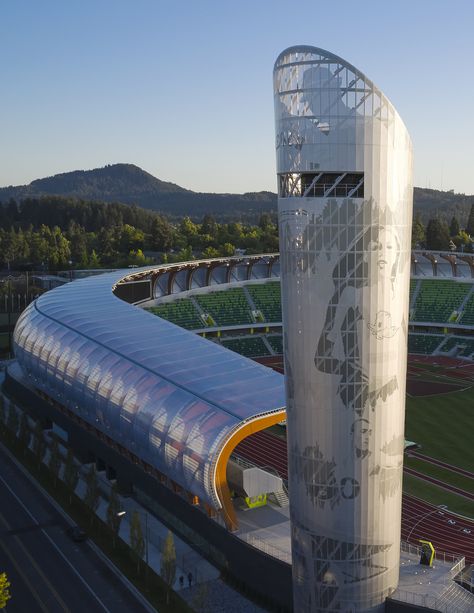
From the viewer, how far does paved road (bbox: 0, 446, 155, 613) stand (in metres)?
36.9

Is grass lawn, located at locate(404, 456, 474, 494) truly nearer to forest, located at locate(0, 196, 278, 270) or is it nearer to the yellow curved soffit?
the yellow curved soffit

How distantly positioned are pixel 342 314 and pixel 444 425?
1670 inches

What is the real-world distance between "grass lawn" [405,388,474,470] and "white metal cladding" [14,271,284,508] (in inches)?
773

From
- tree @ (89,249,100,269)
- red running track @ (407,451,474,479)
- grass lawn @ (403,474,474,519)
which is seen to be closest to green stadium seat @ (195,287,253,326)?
red running track @ (407,451,474,479)

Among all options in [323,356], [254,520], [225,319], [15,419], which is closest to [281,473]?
[254,520]

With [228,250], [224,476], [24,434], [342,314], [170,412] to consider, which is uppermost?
[342,314]

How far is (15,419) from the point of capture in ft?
196

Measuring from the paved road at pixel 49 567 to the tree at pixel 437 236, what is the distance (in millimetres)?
123325

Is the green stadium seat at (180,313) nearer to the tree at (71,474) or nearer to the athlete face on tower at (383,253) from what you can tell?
the tree at (71,474)

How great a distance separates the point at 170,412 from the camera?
140 ft

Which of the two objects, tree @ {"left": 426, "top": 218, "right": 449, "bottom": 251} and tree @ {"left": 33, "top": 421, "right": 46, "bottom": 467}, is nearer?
tree @ {"left": 33, "top": 421, "right": 46, "bottom": 467}

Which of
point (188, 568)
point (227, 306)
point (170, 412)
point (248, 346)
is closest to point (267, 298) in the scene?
point (227, 306)

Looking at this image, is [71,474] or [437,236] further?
[437,236]

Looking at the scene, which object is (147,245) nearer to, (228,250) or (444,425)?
(228,250)
